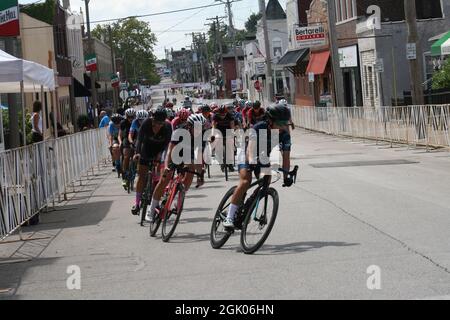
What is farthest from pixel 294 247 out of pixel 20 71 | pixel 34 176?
pixel 34 176

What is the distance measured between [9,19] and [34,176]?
315 centimetres

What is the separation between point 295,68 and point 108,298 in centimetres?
5592

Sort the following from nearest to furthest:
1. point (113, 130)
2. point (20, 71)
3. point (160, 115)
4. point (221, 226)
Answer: point (221, 226) < point (160, 115) < point (20, 71) < point (113, 130)

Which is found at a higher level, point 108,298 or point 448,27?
point 448,27

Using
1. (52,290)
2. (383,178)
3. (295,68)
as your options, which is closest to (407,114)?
(383,178)

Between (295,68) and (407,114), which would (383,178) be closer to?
(407,114)

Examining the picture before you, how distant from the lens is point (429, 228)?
10.4 m

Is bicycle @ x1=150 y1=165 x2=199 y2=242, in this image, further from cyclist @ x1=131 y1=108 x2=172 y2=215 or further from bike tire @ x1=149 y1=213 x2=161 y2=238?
cyclist @ x1=131 y1=108 x2=172 y2=215

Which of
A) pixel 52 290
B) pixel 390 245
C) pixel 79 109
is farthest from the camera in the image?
pixel 79 109

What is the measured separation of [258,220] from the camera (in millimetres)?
9477

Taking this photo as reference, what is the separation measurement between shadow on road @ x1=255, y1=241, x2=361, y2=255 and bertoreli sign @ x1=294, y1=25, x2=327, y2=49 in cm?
3701

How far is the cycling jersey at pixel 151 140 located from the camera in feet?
39.5

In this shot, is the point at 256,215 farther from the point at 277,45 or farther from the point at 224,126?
the point at 277,45

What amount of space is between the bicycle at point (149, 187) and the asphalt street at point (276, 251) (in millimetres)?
371
